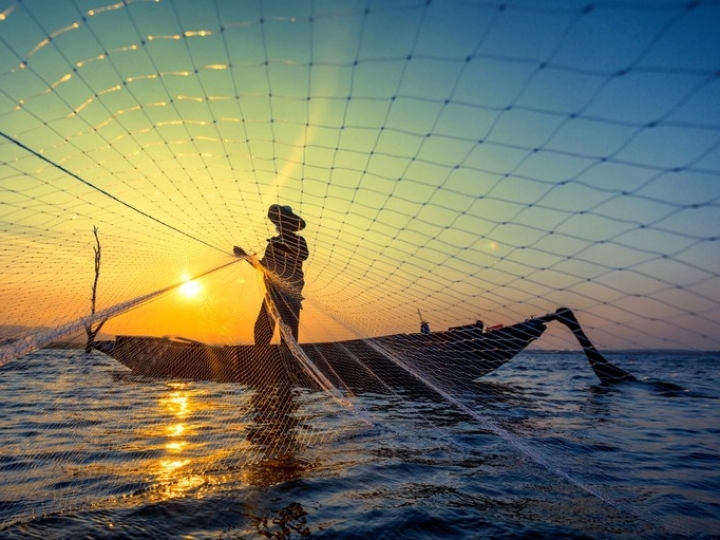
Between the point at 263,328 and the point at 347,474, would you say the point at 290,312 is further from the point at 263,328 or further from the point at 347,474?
the point at 347,474

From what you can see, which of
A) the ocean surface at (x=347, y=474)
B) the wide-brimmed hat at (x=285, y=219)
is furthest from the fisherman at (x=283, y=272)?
the ocean surface at (x=347, y=474)

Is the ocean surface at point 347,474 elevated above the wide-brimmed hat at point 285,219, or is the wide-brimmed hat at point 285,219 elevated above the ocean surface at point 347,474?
the wide-brimmed hat at point 285,219

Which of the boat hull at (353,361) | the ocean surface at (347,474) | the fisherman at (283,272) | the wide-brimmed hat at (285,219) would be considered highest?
the wide-brimmed hat at (285,219)

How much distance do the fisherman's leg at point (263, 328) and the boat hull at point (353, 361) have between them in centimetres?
24

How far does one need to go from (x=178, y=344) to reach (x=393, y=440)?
8.15m

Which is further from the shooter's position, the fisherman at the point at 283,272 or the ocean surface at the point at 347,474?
the fisherman at the point at 283,272

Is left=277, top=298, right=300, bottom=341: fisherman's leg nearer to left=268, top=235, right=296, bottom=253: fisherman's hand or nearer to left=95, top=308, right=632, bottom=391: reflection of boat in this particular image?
left=95, top=308, right=632, bottom=391: reflection of boat

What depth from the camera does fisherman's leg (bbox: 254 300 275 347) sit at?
744 cm

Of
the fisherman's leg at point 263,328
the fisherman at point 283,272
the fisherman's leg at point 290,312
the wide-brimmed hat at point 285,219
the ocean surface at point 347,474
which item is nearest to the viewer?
the ocean surface at point 347,474

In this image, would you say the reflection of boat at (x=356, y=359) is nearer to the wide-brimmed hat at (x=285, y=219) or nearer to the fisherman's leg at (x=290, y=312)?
the fisherman's leg at (x=290, y=312)

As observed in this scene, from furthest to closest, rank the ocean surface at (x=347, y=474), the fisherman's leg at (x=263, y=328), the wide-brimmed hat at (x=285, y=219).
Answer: the fisherman's leg at (x=263, y=328), the wide-brimmed hat at (x=285, y=219), the ocean surface at (x=347, y=474)

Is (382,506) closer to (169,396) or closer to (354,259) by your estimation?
(354,259)

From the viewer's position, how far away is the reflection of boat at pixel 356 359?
316 inches

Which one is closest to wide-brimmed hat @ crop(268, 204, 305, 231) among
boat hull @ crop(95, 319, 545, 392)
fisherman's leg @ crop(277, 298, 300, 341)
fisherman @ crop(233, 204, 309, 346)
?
fisherman @ crop(233, 204, 309, 346)
